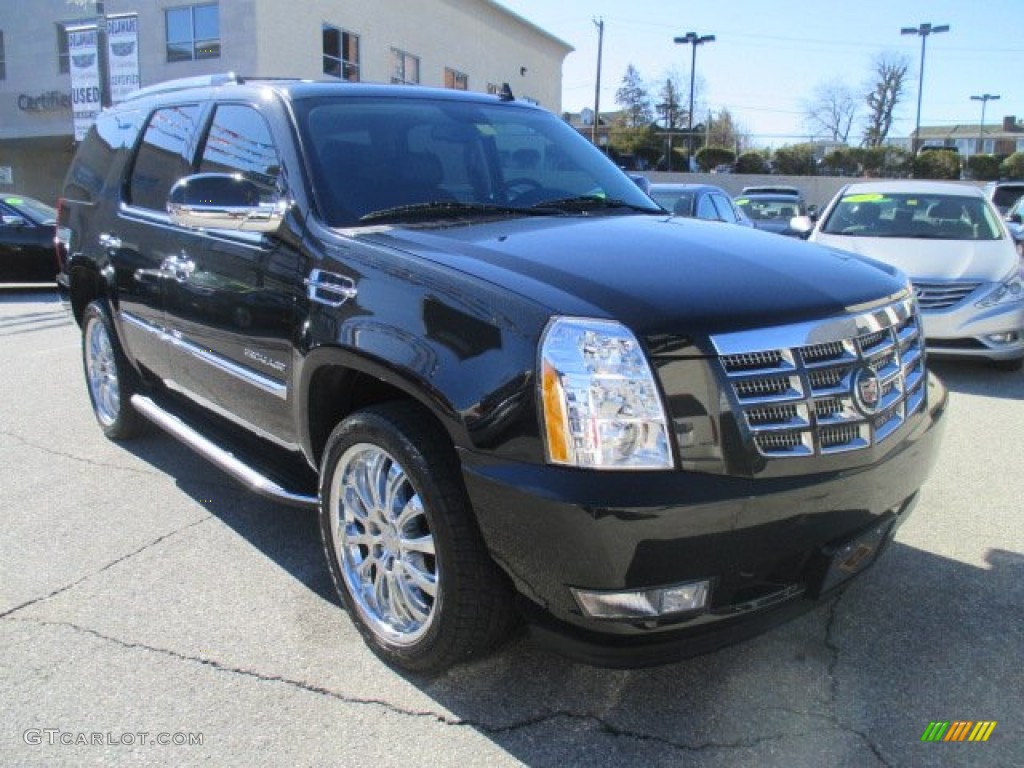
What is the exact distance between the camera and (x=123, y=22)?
16297mm

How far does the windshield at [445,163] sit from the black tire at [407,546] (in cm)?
89

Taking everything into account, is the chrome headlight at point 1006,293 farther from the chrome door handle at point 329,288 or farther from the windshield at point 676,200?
the chrome door handle at point 329,288

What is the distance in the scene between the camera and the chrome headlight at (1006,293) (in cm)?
704

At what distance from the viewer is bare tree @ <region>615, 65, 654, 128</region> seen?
7538 cm

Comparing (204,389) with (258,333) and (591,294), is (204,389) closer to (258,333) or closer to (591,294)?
(258,333)

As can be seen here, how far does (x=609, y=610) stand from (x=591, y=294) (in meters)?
0.84

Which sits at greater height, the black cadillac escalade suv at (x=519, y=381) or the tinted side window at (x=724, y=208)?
the tinted side window at (x=724, y=208)

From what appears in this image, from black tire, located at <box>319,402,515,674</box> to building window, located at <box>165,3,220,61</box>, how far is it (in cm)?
2665

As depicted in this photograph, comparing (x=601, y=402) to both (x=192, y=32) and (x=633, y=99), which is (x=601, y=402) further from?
(x=633, y=99)

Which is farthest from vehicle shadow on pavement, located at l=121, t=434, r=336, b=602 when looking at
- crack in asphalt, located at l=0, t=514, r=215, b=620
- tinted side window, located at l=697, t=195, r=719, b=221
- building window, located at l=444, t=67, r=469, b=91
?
building window, located at l=444, t=67, r=469, b=91

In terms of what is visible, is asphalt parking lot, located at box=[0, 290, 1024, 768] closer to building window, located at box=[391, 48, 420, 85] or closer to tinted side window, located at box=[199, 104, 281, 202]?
tinted side window, located at box=[199, 104, 281, 202]

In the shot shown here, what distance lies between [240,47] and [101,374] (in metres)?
23.1

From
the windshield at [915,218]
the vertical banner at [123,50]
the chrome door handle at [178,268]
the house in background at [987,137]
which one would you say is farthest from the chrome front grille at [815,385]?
the house in background at [987,137]

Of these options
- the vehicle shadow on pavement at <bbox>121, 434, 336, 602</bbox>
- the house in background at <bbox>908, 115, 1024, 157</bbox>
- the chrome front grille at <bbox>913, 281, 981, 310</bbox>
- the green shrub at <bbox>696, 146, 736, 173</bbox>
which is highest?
the house in background at <bbox>908, 115, 1024, 157</bbox>
